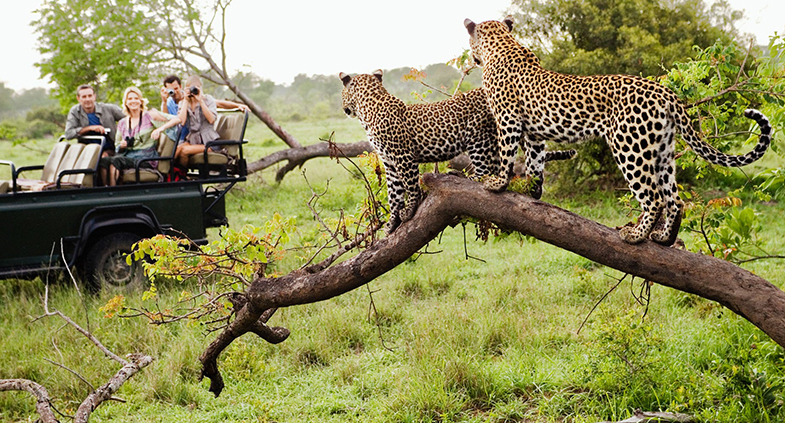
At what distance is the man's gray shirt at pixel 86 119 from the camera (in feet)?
27.3

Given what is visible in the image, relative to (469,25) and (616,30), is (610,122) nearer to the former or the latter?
(469,25)

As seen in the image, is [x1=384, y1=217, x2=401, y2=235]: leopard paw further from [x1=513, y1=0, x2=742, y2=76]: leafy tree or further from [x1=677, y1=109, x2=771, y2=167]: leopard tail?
[x1=513, y1=0, x2=742, y2=76]: leafy tree

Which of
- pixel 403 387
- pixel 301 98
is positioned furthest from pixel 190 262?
pixel 301 98

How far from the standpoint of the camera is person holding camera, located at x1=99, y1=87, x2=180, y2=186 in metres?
7.64

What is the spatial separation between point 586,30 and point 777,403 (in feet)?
27.6

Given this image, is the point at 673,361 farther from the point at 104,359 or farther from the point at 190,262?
the point at 104,359

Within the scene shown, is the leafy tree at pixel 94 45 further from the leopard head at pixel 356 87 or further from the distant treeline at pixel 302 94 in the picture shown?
the distant treeline at pixel 302 94

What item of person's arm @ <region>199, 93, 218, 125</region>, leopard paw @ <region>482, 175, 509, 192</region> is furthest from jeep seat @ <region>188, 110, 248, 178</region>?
leopard paw @ <region>482, 175, 509, 192</region>

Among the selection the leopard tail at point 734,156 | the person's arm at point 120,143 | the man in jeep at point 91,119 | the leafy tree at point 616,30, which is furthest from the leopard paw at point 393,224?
the leafy tree at point 616,30

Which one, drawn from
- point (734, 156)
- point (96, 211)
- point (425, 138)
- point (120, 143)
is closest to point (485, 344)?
point (425, 138)

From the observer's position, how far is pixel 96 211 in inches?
295

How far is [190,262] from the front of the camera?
4.89 metres

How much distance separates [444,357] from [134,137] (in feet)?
14.8

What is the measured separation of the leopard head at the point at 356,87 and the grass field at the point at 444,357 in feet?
4.29
